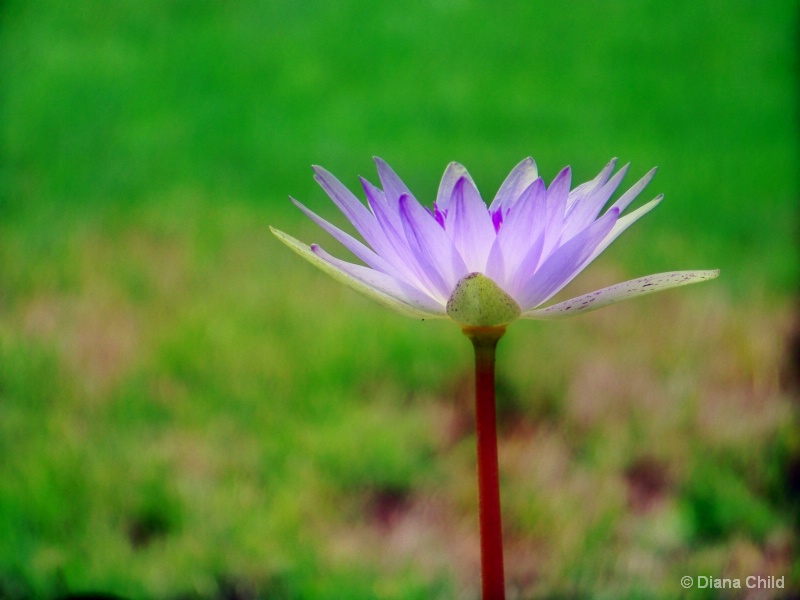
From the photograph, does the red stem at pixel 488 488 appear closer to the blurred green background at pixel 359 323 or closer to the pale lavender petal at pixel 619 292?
the pale lavender petal at pixel 619 292

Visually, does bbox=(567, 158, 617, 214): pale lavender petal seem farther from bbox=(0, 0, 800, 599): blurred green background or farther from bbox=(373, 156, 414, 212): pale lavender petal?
bbox=(0, 0, 800, 599): blurred green background

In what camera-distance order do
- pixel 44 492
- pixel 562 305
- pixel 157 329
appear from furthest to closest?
pixel 157 329
pixel 44 492
pixel 562 305

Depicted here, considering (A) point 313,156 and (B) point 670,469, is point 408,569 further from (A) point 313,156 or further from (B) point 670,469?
(A) point 313,156

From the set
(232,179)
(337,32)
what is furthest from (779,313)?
(337,32)

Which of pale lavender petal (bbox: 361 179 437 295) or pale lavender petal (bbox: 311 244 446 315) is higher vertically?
pale lavender petal (bbox: 361 179 437 295)

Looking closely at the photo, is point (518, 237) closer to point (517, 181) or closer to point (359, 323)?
point (517, 181)

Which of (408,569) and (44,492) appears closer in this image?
(408,569)

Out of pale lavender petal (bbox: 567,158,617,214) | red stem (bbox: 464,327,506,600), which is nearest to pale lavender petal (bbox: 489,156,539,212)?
pale lavender petal (bbox: 567,158,617,214)
